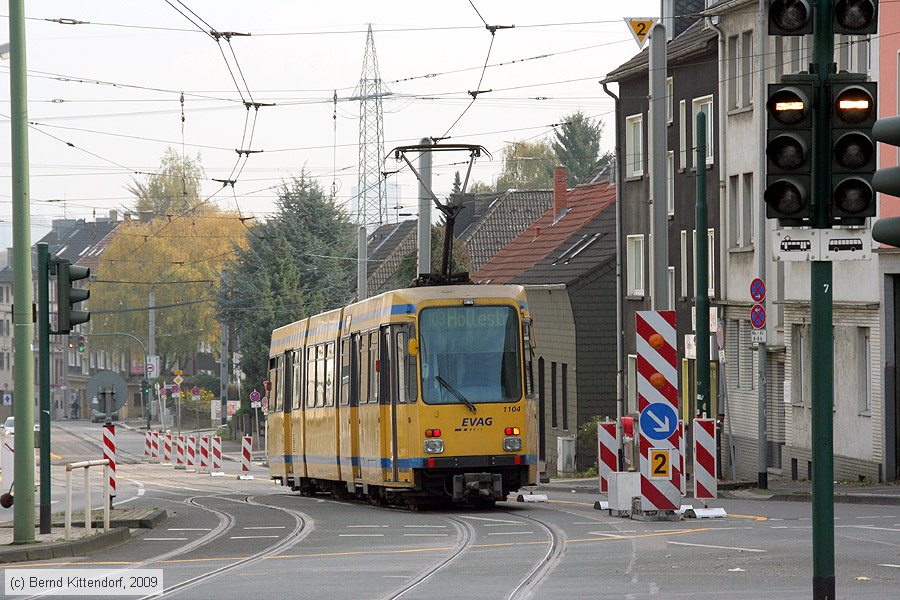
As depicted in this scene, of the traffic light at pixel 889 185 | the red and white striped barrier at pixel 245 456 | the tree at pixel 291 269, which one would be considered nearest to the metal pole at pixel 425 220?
the red and white striped barrier at pixel 245 456

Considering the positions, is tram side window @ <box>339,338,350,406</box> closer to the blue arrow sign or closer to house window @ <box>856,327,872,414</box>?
the blue arrow sign

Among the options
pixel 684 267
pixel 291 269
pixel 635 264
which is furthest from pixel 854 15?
pixel 291 269

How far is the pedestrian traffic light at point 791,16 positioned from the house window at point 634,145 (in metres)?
39.7

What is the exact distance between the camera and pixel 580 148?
127 metres

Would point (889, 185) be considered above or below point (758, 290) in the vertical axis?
above

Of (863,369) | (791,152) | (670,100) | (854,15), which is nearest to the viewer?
(791,152)

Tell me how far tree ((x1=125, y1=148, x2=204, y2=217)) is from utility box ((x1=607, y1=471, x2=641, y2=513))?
100m

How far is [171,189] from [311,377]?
9675 centimetres

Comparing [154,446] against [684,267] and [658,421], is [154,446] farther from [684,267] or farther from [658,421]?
[658,421]

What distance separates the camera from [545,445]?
59906 millimetres

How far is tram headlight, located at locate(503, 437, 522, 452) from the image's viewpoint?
83.5ft

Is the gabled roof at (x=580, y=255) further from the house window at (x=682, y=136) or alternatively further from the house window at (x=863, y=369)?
the house window at (x=863, y=369)

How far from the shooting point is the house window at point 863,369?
34156mm

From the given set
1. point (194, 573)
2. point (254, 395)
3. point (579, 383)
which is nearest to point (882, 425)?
point (194, 573)
